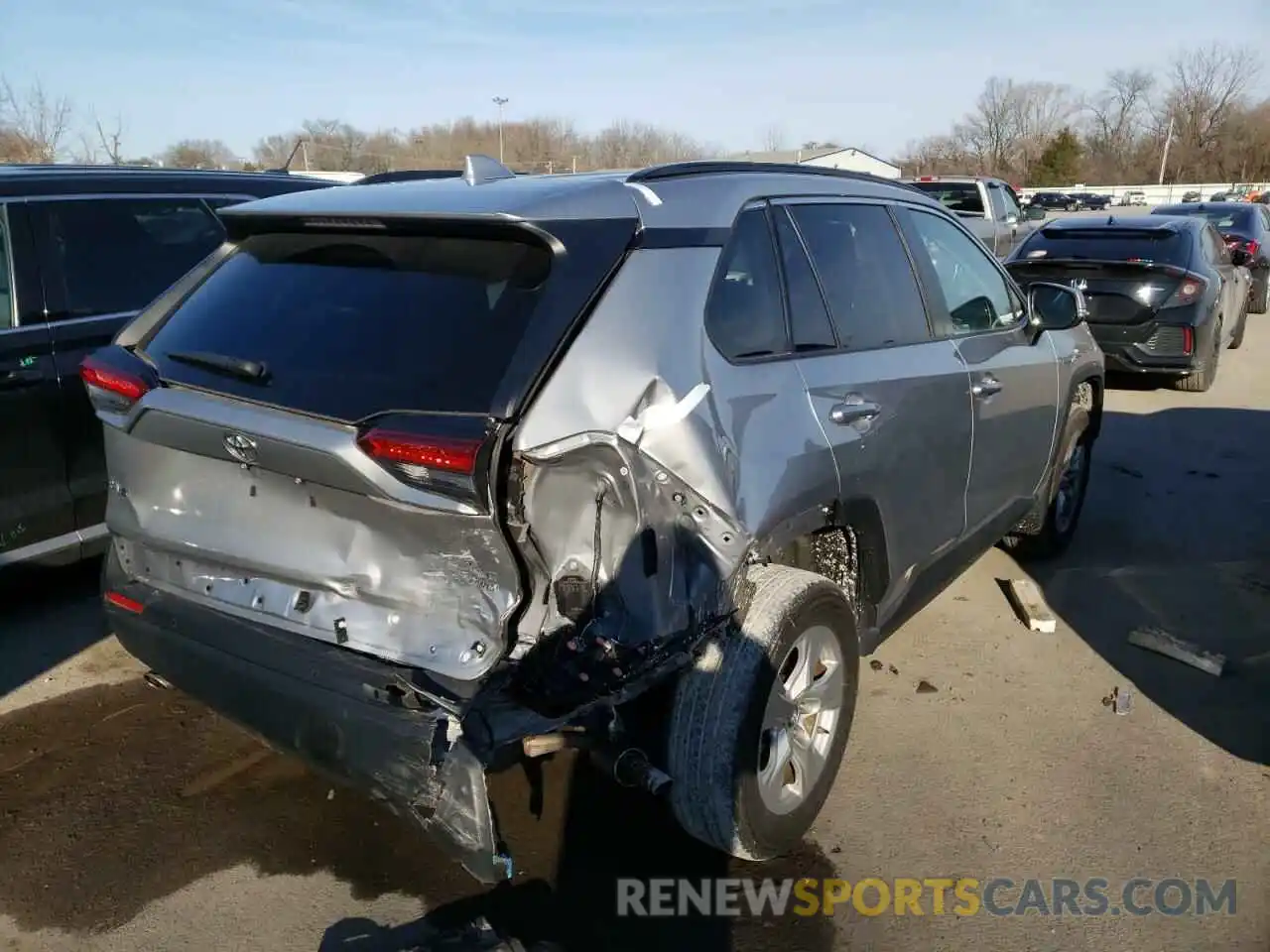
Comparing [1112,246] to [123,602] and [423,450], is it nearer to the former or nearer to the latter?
[423,450]

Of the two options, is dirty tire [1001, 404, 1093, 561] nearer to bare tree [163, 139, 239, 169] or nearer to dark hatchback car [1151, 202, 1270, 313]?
dark hatchback car [1151, 202, 1270, 313]

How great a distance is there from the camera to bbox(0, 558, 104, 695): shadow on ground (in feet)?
13.5

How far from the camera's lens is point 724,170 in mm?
3055

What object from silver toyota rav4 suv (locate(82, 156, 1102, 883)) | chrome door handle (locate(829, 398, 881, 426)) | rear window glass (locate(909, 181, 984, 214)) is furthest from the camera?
rear window glass (locate(909, 181, 984, 214))

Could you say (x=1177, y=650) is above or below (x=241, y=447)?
below

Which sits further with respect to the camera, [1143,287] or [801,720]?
[1143,287]

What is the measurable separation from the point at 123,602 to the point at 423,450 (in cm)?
132

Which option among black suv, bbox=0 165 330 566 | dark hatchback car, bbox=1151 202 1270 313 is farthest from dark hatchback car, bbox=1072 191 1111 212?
black suv, bbox=0 165 330 566

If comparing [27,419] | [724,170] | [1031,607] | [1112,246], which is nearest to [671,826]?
[724,170]

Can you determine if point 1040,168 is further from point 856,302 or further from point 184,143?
point 856,302

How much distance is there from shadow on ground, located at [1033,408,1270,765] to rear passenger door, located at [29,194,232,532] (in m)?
4.63

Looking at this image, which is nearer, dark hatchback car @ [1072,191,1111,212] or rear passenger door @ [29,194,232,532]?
rear passenger door @ [29,194,232,532]

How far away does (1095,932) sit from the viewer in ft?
8.95

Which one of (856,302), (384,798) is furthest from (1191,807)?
(384,798)
